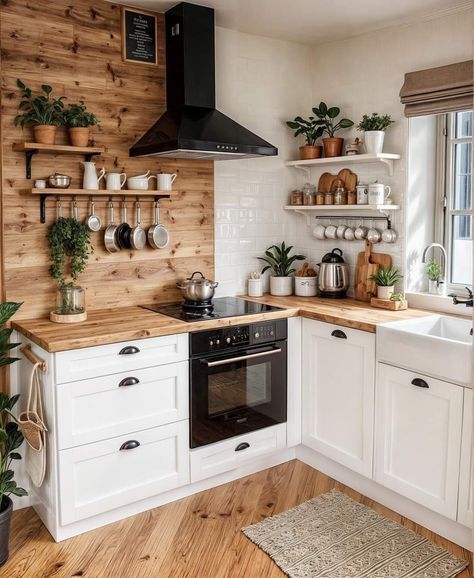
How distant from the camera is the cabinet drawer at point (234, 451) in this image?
10.2 ft

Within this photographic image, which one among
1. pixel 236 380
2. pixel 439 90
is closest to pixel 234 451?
pixel 236 380

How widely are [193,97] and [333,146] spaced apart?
3.17ft

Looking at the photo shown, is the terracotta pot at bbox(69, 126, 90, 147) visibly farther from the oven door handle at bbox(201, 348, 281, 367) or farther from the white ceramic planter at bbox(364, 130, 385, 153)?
the white ceramic planter at bbox(364, 130, 385, 153)

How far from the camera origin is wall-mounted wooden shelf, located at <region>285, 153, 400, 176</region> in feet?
11.2

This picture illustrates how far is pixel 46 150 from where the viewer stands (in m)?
2.96

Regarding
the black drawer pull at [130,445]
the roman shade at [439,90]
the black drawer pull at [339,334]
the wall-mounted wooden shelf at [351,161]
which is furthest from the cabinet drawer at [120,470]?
the roman shade at [439,90]

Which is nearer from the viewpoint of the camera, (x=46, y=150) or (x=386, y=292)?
(x=46, y=150)

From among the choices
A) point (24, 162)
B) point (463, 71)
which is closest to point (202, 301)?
point (24, 162)

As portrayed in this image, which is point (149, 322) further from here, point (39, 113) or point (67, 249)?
point (39, 113)

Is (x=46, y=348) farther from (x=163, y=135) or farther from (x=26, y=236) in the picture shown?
(x=163, y=135)

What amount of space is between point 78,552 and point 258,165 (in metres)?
2.49

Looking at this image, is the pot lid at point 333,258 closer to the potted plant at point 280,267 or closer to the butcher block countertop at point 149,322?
the potted plant at point 280,267

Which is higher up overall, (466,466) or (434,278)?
(434,278)

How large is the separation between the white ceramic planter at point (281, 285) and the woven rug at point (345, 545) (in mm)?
1384
